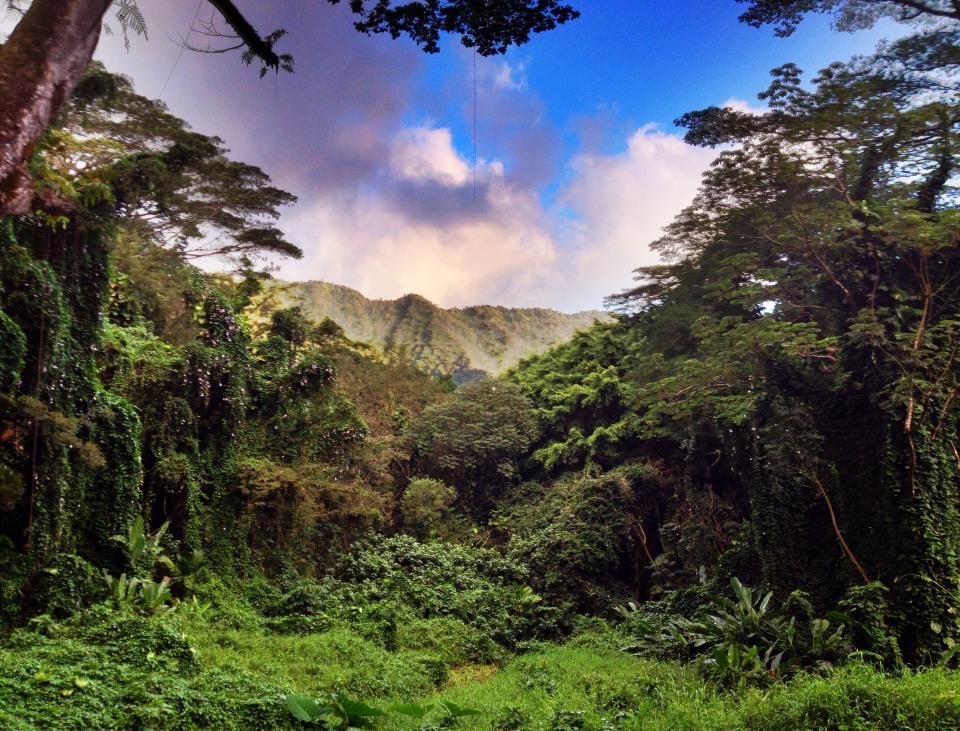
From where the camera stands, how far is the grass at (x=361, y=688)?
467cm

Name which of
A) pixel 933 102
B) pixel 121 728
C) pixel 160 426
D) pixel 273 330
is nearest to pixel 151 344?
pixel 160 426

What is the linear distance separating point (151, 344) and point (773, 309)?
1191 cm

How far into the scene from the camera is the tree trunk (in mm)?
1950

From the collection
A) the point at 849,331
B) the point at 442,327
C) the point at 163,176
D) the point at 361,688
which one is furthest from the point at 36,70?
the point at 442,327

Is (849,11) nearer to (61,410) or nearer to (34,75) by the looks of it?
(34,75)

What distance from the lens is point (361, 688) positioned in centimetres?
769

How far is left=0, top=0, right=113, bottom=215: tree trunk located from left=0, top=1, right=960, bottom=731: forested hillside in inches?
3.9

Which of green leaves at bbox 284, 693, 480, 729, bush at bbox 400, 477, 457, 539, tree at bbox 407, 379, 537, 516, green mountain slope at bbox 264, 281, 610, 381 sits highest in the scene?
green mountain slope at bbox 264, 281, 610, 381

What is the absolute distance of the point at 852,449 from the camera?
9.03 meters

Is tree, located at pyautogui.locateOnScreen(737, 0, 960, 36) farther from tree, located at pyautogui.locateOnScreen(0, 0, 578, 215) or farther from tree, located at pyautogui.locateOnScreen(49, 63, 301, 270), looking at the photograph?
tree, located at pyautogui.locateOnScreen(49, 63, 301, 270)

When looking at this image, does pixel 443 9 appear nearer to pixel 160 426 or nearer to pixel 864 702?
pixel 864 702

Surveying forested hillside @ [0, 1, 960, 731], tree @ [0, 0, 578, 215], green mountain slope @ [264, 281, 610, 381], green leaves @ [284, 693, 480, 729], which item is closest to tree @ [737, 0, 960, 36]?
forested hillside @ [0, 1, 960, 731]

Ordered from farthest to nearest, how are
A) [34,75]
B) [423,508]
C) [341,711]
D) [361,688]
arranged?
[423,508], [361,688], [341,711], [34,75]

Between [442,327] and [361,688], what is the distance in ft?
111
